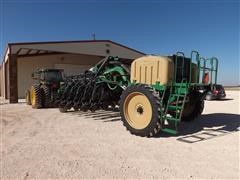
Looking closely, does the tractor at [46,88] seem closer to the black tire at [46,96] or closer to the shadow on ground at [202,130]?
the black tire at [46,96]

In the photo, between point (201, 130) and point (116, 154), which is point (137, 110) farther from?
point (201, 130)

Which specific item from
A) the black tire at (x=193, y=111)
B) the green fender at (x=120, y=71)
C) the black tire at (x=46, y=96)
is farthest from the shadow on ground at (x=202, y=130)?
the black tire at (x=46, y=96)

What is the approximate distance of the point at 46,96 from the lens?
11711 mm

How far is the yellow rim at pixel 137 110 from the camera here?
5.62 metres

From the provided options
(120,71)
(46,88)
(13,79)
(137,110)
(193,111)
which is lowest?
(193,111)

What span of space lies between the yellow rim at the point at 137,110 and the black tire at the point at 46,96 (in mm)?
6695

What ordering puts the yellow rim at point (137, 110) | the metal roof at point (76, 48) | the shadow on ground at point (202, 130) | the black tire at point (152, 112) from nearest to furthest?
the black tire at point (152, 112)
the shadow on ground at point (202, 130)
the yellow rim at point (137, 110)
the metal roof at point (76, 48)

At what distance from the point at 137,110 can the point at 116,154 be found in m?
1.86

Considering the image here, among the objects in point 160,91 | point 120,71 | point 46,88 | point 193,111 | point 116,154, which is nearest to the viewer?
point 116,154

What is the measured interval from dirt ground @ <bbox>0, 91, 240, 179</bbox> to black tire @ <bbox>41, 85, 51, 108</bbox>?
507cm

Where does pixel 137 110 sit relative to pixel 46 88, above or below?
below

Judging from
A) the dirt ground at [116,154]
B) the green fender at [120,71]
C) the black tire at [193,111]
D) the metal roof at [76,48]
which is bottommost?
the dirt ground at [116,154]

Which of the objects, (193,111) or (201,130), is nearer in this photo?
(201,130)

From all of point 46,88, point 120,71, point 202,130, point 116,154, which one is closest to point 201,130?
point 202,130
